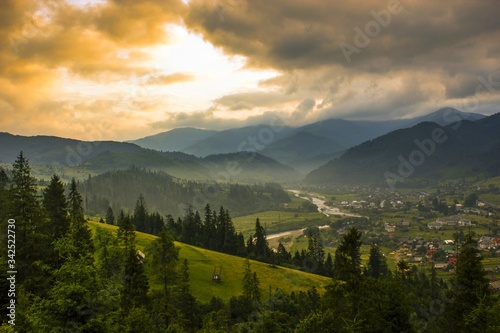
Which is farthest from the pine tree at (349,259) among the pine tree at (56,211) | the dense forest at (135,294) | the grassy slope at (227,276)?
the grassy slope at (227,276)

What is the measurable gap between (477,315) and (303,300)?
46924 mm

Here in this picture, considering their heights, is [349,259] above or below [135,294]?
above

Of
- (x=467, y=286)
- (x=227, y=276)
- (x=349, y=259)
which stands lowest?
(x=227, y=276)

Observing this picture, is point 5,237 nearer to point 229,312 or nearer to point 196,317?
point 196,317

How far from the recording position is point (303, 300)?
76562mm

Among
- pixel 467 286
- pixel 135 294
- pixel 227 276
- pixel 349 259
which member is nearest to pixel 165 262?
pixel 135 294

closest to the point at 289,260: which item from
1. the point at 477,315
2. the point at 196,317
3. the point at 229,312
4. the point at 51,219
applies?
the point at 229,312

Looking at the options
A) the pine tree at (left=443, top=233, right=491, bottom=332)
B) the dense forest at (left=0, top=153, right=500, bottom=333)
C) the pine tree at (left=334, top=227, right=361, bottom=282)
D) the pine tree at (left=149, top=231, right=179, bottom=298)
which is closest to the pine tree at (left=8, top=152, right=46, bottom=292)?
the dense forest at (left=0, top=153, right=500, bottom=333)

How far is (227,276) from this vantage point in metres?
101

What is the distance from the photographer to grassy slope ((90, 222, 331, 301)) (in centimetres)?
8988

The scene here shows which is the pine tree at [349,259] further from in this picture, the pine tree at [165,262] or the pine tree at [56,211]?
the pine tree at [56,211]

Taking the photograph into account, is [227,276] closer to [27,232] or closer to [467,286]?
[27,232]

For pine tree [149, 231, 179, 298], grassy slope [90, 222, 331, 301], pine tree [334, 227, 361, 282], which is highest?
pine tree [334, 227, 361, 282]

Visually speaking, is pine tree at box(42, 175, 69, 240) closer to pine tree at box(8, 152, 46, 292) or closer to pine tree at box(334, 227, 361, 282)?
pine tree at box(8, 152, 46, 292)
